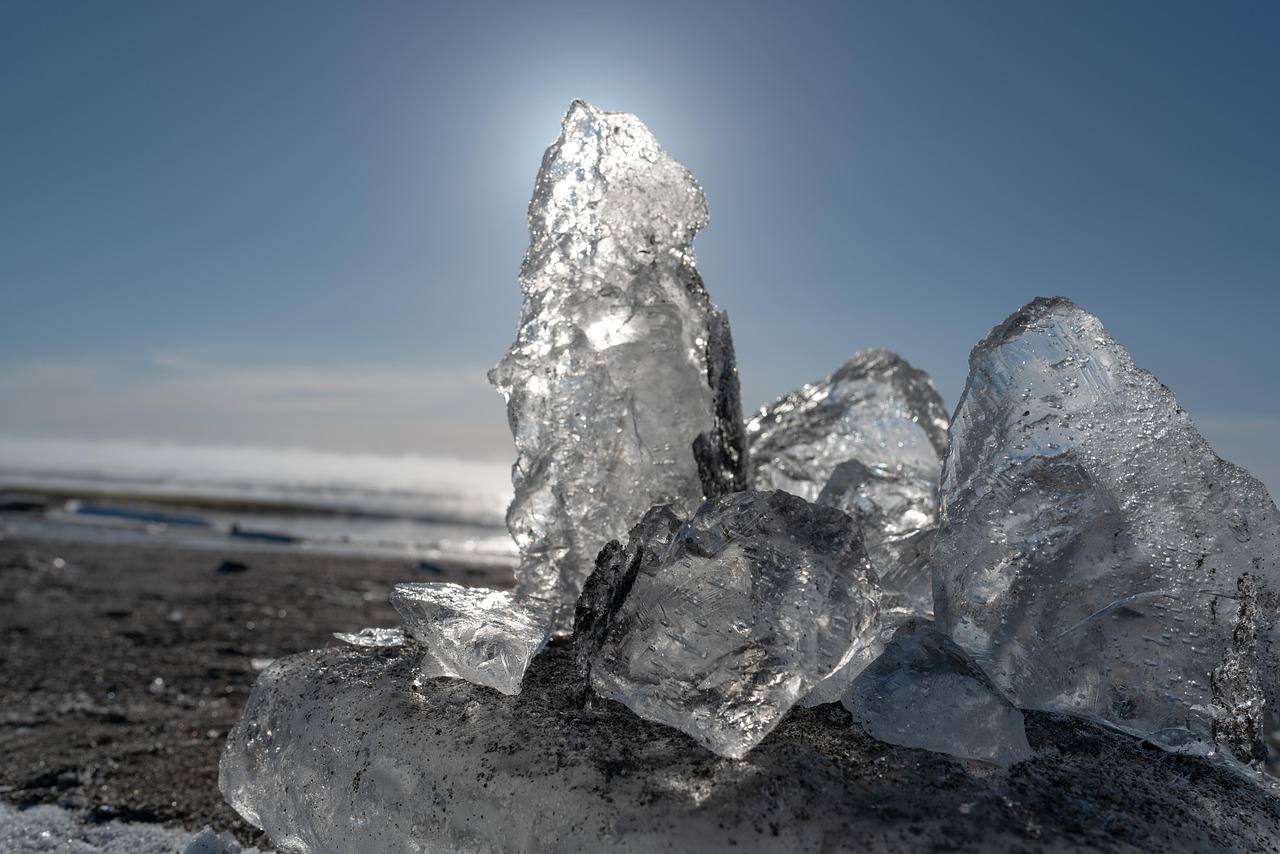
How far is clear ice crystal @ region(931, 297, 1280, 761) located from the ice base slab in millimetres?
107

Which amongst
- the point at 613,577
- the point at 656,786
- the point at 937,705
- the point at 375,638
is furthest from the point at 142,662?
the point at 937,705

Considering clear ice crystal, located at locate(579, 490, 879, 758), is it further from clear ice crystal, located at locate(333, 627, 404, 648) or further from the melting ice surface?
clear ice crystal, located at locate(333, 627, 404, 648)

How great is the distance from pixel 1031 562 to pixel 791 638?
570 millimetres

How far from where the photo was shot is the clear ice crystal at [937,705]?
4.26ft

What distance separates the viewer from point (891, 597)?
204cm

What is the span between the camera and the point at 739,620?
1.33 metres

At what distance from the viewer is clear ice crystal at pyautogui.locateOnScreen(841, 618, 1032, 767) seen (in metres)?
1.30

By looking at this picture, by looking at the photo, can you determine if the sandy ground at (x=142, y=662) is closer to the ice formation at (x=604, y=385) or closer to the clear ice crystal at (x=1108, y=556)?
the ice formation at (x=604, y=385)

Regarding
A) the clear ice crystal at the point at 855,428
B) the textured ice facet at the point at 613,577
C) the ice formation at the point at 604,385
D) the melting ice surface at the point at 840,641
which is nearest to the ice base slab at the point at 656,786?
the melting ice surface at the point at 840,641

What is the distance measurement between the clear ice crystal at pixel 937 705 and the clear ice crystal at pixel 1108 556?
9.1 inches

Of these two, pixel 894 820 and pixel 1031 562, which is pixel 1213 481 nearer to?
pixel 1031 562

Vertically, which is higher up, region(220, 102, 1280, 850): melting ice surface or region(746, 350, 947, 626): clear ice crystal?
region(746, 350, 947, 626): clear ice crystal

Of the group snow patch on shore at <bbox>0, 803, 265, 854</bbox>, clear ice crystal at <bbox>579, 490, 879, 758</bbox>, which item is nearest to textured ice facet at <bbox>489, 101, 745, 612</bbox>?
clear ice crystal at <bbox>579, 490, 879, 758</bbox>

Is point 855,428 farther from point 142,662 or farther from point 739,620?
point 142,662
